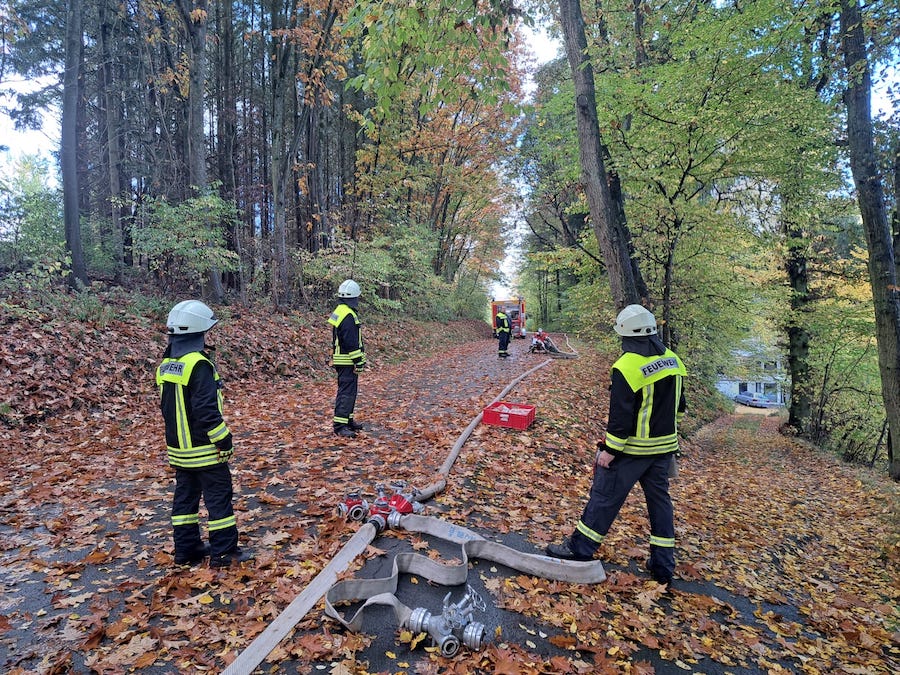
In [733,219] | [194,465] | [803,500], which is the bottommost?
[803,500]

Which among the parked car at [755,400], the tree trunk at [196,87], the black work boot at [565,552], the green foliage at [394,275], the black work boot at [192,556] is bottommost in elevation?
the parked car at [755,400]

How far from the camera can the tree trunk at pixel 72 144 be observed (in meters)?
10.5

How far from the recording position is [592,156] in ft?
24.6

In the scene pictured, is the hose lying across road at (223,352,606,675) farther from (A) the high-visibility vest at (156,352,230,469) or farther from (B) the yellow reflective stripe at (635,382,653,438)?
(A) the high-visibility vest at (156,352,230,469)

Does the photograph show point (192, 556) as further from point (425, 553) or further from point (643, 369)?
point (643, 369)

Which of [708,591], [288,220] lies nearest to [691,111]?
[708,591]

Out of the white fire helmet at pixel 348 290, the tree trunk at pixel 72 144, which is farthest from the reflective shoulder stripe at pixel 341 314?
the tree trunk at pixel 72 144

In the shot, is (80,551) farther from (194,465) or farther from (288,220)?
(288,220)

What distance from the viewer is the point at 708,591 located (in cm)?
421

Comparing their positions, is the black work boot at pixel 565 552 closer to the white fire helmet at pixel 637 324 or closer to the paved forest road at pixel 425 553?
the paved forest road at pixel 425 553

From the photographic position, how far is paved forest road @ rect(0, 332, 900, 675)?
9.37 feet

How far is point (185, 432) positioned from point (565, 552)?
11.4 ft

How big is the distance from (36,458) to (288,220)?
51.8 feet

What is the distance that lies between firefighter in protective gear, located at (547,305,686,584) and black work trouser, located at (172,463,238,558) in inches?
113
